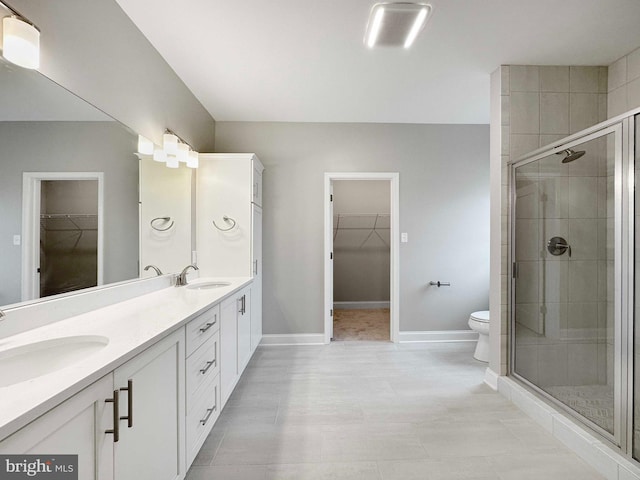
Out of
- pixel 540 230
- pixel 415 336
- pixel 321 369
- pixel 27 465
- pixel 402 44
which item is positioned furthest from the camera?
pixel 415 336

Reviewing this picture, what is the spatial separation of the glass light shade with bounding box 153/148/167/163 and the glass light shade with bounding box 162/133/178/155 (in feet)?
0.13

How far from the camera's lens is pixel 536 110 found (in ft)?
7.65

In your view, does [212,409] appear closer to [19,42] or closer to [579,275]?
[19,42]

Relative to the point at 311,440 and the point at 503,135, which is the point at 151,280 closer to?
the point at 311,440

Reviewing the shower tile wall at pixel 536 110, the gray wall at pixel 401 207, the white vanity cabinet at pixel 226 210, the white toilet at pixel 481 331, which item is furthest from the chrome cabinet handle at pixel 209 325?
the white toilet at pixel 481 331

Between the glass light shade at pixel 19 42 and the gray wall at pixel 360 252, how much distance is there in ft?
14.1

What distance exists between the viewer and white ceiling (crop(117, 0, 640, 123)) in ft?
5.71

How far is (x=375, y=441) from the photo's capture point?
5.70 ft

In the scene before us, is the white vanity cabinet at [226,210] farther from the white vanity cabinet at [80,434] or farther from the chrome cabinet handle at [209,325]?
the white vanity cabinet at [80,434]

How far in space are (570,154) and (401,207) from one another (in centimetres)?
168

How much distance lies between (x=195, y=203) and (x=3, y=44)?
1.71 m

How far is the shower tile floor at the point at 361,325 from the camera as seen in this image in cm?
364

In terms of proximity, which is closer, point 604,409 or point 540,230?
point 604,409

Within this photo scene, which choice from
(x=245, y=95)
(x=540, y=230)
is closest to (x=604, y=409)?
(x=540, y=230)
